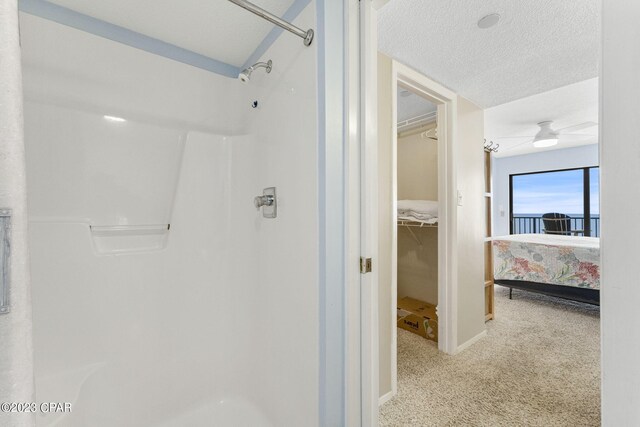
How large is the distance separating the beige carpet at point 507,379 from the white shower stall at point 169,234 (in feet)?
3.11

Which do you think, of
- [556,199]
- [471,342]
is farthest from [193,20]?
[556,199]

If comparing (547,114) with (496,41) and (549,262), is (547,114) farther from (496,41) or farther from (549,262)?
(496,41)

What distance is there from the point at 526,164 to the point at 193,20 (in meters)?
6.65

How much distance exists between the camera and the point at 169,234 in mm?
1545

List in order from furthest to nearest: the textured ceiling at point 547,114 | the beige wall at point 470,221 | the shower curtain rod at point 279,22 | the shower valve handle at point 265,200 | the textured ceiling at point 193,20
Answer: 1. the textured ceiling at point 547,114
2. the beige wall at point 470,221
3. the shower valve handle at point 265,200
4. the textured ceiling at point 193,20
5. the shower curtain rod at point 279,22

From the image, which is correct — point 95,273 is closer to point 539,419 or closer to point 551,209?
point 539,419

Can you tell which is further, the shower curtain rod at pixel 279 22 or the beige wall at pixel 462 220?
the beige wall at pixel 462 220

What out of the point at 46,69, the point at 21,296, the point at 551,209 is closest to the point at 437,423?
the point at 21,296

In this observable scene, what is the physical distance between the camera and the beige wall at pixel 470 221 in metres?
2.25

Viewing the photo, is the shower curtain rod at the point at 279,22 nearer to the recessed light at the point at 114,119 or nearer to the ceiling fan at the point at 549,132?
the recessed light at the point at 114,119

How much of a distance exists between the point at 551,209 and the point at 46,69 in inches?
288

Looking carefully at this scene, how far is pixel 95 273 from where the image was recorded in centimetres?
132

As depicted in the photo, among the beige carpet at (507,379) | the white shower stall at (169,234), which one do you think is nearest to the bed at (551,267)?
the beige carpet at (507,379)

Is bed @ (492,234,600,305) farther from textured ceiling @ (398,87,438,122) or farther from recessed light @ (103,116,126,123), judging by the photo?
recessed light @ (103,116,126,123)
